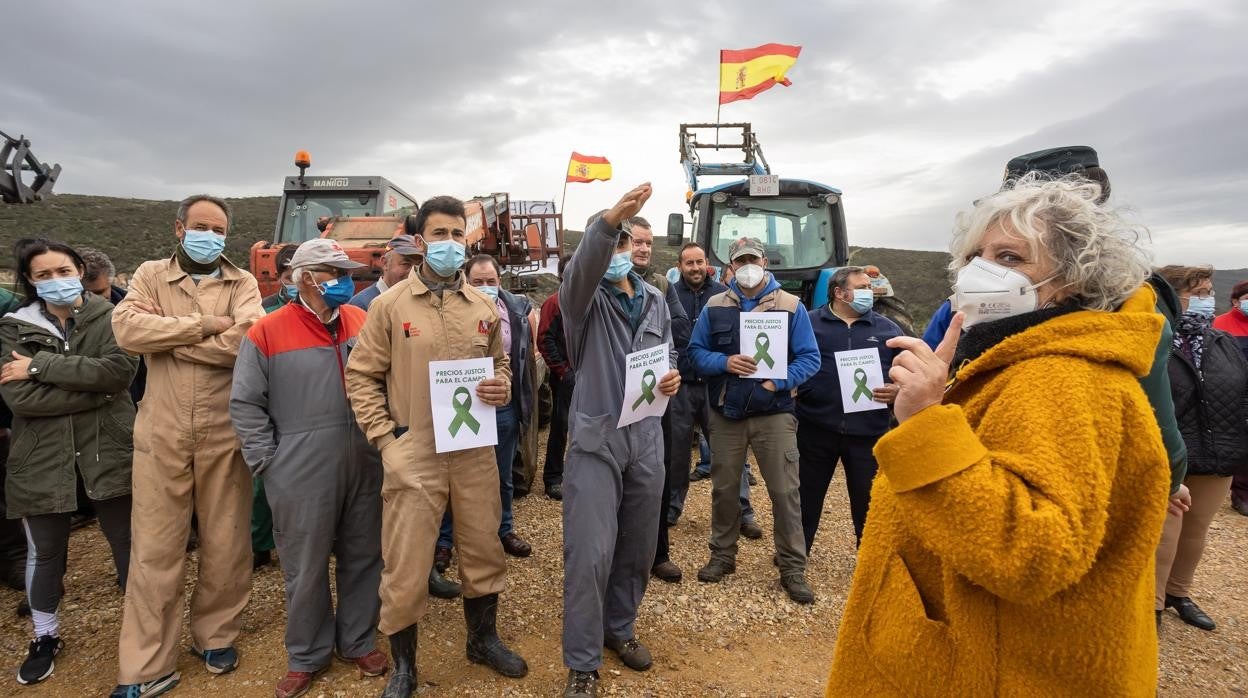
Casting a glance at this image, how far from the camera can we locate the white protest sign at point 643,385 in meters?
2.70

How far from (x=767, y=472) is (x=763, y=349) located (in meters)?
0.78

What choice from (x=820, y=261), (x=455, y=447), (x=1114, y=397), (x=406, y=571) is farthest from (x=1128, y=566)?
(x=820, y=261)

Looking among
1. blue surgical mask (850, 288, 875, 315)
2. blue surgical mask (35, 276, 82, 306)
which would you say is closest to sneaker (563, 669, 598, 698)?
blue surgical mask (850, 288, 875, 315)

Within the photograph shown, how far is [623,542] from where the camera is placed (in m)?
2.89

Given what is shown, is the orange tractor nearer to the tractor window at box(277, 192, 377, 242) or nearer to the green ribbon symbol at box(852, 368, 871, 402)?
the tractor window at box(277, 192, 377, 242)

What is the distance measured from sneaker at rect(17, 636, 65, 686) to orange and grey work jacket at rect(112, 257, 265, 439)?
46.5 inches

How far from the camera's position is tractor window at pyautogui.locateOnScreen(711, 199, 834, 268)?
282 inches

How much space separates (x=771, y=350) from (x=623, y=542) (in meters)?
1.48

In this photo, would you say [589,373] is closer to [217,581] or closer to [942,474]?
[942,474]

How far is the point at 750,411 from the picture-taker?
3.77 m

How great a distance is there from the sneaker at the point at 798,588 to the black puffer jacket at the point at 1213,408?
2294mm

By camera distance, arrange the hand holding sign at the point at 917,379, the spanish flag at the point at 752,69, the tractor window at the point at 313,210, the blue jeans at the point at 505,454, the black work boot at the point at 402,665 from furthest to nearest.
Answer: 1. the spanish flag at the point at 752,69
2. the tractor window at the point at 313,210
3. the blue jeans at the point at 505,454
4. the black work boot at the point at 402,665
5. the hand holding sign at the point at 917,379

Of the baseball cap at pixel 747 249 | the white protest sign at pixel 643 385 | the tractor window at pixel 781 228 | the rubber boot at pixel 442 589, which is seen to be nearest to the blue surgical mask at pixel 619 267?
the white protest sign at pixel 643 385

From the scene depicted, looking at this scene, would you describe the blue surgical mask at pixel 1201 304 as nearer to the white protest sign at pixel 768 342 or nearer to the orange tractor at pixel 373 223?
the white protest sign at pixel 768 342
